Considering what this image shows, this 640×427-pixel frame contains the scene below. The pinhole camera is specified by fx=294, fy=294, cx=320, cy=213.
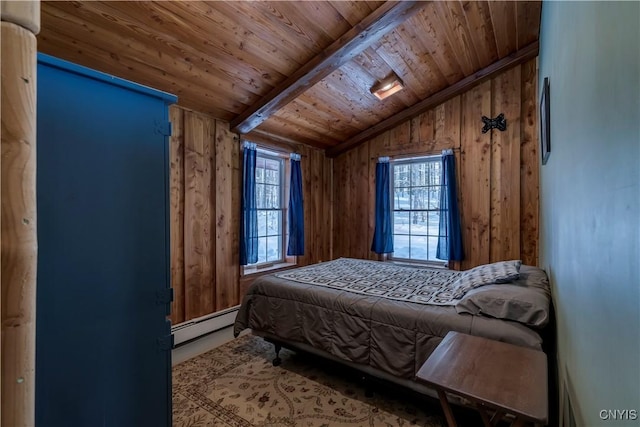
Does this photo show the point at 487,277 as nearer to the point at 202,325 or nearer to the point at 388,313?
the point at 388,313

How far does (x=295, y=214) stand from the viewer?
172 inches

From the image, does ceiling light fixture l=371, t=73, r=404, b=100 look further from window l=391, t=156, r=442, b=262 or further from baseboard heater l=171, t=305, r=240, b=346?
baseboard heater l=171, t=305, r=240, b=346

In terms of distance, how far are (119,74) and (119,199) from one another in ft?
6.14

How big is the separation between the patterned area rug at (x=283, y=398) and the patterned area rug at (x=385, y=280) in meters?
0.62

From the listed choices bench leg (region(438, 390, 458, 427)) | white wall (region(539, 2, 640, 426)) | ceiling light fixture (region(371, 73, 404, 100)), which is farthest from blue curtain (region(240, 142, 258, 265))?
white wall (region(539, 2, 640, 426))

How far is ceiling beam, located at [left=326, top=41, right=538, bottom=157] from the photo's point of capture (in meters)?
3.38

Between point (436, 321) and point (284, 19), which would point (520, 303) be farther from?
point (284, 19)

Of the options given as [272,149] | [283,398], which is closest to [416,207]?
[272,149]

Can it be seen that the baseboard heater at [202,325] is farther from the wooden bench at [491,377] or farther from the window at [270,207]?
the wooden bench at [491,377]

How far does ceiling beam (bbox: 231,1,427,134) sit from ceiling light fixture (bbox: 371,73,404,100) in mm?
808

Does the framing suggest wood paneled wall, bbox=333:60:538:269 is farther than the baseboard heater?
Yes

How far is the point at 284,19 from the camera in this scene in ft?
→ 7.61

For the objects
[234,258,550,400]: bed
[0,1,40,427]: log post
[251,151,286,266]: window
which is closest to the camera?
[0,1,40,427]: log post

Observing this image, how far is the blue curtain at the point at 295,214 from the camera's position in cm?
437
